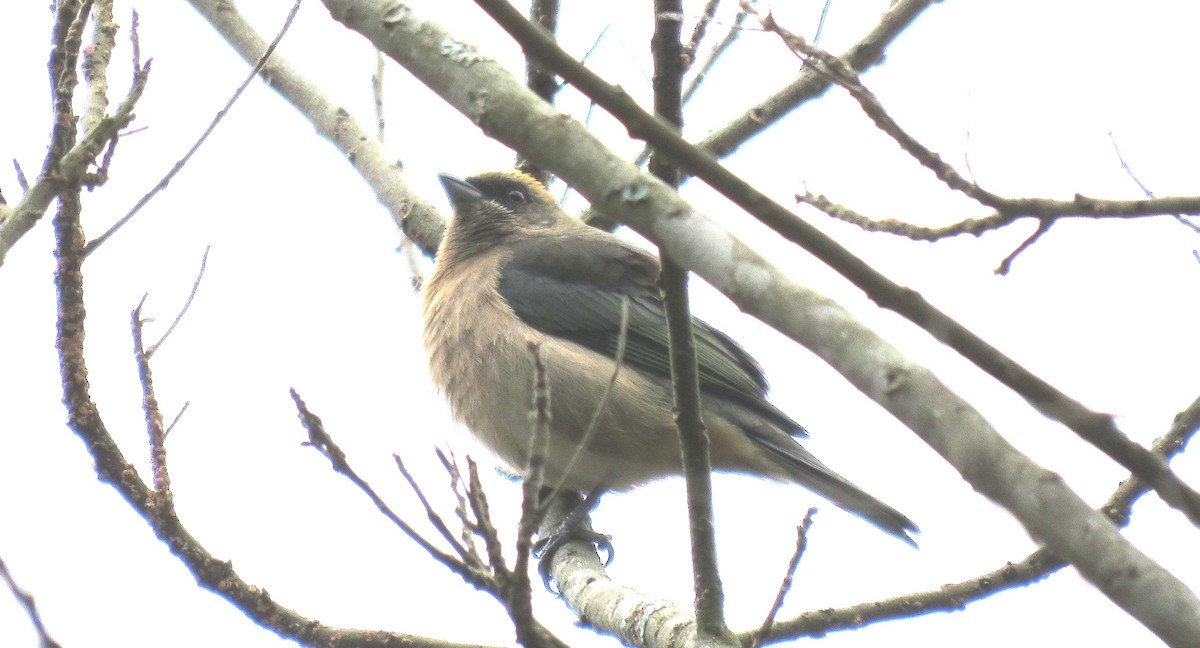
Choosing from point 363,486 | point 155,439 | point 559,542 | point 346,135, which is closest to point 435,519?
point 363,486

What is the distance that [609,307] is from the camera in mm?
5801

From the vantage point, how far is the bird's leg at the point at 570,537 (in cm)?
510

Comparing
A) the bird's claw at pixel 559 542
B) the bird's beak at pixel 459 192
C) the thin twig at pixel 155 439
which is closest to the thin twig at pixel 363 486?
the thin twig at pixel 155 439

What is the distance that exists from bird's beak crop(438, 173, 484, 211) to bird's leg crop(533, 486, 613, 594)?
7.06 feet

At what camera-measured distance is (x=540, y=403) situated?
2434mm

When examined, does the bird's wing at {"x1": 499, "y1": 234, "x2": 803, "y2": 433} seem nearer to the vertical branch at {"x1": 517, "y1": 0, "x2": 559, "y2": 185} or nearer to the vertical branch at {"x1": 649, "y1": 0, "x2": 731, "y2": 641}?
the vertical branch at {"x1": 517, "y1": 0, "x2": 559, "y2": 185}

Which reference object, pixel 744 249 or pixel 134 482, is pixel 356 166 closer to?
pixel 134 482

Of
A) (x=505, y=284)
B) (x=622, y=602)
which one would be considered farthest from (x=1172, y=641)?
(x=505, y=284)

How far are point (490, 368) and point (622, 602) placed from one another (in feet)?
5.66

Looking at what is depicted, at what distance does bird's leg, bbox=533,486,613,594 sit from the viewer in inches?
201

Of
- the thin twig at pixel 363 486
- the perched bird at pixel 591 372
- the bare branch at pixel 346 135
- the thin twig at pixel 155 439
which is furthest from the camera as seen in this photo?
the bare branch at pixel 346 135

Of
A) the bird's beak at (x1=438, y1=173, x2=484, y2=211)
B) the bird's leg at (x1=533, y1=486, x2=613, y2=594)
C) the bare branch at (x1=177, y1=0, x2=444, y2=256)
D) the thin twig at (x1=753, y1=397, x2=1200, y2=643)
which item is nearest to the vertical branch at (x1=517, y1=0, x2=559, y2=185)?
the bare branch at (x1=177, y1=0, x2=444, y2=256)

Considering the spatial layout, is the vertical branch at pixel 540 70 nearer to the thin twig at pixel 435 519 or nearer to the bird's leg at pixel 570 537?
the bird's leg at pixel 570 537

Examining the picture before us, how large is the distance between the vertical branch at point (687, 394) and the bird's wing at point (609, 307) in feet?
6.87
